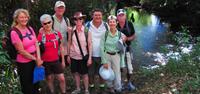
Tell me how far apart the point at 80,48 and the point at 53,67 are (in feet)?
2.16

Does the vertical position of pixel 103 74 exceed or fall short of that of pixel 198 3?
it falls short

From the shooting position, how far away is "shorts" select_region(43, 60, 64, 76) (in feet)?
24.0

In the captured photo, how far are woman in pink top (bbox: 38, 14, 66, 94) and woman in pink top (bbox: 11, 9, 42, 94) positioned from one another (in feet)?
1.24

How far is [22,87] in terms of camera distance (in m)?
6.86

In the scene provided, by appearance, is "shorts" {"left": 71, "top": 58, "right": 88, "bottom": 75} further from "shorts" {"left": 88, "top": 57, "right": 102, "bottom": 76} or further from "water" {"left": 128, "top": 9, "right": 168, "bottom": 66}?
"water" {"left": 128, "top": 9, "right": 168, "bottom": 66}

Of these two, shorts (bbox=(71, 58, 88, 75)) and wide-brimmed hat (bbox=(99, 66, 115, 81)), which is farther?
shorts (bbox=(71, 58, 88, 75))

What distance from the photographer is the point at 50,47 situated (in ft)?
23.5

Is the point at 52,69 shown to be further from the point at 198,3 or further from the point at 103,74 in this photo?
the point at 198,3

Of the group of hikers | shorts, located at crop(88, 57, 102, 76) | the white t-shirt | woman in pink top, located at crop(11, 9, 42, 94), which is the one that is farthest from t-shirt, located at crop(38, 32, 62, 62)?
shorts, located at crop(88, 57, 102, 76)

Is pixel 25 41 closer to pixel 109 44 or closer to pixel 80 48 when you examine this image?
pixel 80 48

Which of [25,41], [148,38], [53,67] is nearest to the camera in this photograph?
[25,41]

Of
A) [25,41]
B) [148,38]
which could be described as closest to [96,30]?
[25,41]

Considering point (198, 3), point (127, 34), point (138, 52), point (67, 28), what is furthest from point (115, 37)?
point (198, 3)

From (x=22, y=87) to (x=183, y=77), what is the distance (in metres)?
3.49
